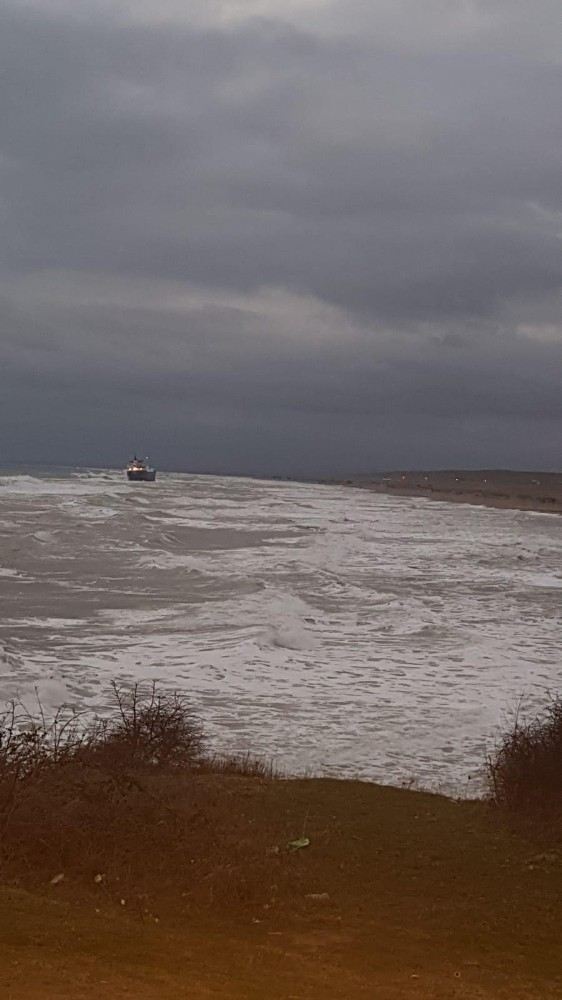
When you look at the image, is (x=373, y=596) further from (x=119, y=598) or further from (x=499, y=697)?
(x=499, y=697)

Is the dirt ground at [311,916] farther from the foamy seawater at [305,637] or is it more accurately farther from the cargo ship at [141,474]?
the cargo ship at [141,474]

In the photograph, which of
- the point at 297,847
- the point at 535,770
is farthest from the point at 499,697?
the point at 297,847

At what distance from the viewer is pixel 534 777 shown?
921 cm

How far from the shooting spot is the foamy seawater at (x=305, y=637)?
46.0 feet

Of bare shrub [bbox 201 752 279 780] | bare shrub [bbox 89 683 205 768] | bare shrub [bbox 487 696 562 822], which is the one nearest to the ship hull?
bare shrub [bbox 201 752 279 780]

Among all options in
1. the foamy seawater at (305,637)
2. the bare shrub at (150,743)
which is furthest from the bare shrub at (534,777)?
the bare shrub at (150,743)

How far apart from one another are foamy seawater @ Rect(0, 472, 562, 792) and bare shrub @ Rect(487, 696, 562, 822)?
2164mm

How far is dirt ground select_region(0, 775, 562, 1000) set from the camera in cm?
540

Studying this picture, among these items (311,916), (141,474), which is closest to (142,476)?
(141,474)

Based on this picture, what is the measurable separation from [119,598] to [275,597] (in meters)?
3.85

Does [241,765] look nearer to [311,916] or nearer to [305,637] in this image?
[311,916]

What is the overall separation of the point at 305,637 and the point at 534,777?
11874mm

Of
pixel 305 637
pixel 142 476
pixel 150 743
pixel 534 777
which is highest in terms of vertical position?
pixel 142 476

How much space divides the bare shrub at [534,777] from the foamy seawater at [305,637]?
7.10ft
